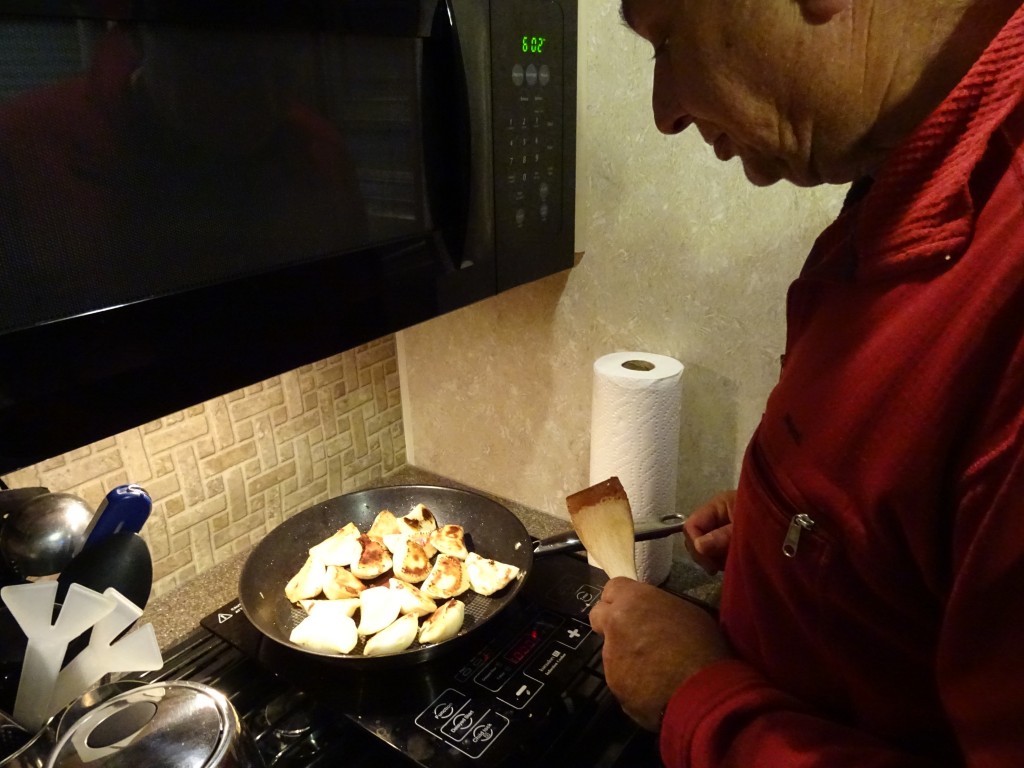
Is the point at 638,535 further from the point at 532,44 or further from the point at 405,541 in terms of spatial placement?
the point at 532,44

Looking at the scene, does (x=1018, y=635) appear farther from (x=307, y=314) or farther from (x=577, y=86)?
(x=577, y=86)

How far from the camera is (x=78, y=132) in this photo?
46 cm

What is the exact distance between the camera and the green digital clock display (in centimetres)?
75

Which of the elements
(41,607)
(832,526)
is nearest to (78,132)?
(41,607)

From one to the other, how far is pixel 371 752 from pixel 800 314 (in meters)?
0.56

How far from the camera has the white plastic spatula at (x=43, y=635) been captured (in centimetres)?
60

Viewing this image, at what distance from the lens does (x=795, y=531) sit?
44 cm

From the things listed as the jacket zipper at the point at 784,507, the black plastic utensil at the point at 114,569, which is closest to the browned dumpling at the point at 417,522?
the black plastic utensil at the point at 114,569

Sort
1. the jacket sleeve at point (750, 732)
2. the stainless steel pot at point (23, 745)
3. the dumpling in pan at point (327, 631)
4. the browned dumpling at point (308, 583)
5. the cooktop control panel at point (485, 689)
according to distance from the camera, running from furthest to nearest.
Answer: the browned dumpling at point (308, 583)
the dumpling in pan at point (327, 631)
the cooktop control panel at point (485, 689)
the stainless steel pot at point (23, 745)
the jacket sleeve at point (750, 732)

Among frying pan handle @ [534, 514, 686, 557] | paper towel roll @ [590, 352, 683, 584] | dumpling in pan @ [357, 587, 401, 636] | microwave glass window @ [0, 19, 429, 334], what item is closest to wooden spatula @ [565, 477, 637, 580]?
frying pan handle @ [534, 514, 686, 557]

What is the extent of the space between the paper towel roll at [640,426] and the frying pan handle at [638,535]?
0.06 metres

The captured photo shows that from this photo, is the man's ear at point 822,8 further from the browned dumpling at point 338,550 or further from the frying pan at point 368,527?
the browned dumpling at point 338,550

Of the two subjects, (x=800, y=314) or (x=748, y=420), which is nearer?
(x=800, y=314)

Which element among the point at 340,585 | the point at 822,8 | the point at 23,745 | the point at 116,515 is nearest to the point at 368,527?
the point at 340,585
